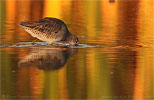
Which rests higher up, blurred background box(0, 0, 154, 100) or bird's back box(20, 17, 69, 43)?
bird's back box(20, 17, 69, 43)

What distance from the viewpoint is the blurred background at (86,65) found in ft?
32.4

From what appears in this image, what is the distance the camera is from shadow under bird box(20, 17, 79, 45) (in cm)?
1569

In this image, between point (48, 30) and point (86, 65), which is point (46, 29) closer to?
point (48, 30)

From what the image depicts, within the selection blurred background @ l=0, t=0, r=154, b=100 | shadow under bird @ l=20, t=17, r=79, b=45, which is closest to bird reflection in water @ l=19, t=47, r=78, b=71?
blurred background @ l=0, t=0, r=154, b=100

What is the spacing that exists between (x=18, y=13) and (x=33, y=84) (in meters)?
17.7

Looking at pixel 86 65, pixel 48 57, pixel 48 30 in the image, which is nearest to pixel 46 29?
pixel 48 30

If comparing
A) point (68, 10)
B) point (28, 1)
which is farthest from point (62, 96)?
point (28, 1)

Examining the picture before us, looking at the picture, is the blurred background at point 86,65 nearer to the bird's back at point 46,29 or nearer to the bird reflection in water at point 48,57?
the bird reflection in water at point 48,57

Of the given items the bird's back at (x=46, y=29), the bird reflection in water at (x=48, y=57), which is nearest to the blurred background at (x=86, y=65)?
the bird reflection in water at (x=48, y=57)

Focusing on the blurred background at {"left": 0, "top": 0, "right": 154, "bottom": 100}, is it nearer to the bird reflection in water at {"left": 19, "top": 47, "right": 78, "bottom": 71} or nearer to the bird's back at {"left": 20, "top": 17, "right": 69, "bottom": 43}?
the bird reflection in water at {"left": 19, "top": 47, "right": 78, "bottom": 71}

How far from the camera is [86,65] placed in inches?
498

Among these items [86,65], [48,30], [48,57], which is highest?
[48,30]

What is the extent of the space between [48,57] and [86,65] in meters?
1.29

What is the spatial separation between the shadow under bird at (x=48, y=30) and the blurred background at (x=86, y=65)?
19.7 inches
